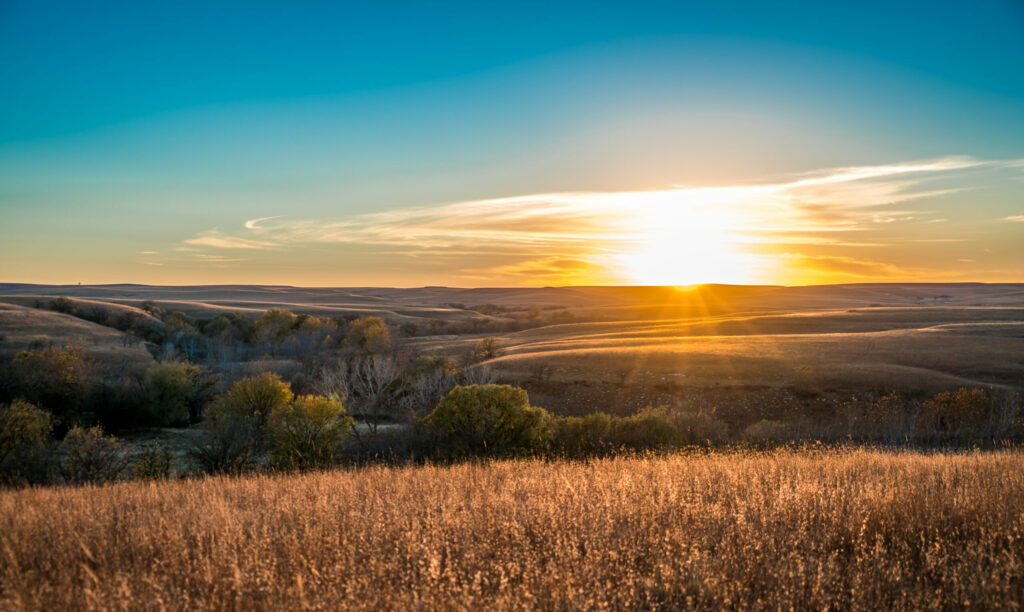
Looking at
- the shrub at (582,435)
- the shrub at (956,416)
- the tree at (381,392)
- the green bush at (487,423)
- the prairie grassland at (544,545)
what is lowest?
the tree at (381,392)

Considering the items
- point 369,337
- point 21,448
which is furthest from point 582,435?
point 369,337

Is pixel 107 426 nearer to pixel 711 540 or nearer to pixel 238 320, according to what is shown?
pixel 711 540

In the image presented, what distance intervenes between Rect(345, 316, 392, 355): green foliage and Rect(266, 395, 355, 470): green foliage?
33969mm

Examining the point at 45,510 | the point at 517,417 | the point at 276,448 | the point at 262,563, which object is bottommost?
the point at 276,448

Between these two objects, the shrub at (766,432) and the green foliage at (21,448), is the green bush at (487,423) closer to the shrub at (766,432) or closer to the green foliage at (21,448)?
the shrub at (766,432)

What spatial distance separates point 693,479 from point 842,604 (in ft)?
10.3

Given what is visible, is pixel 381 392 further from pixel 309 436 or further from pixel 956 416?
pixel 956 416

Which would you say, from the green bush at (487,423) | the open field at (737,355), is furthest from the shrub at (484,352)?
the green bush at (487,423)

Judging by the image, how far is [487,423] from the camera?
57.2ft

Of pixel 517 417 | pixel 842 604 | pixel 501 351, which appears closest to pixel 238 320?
pixel 501 351

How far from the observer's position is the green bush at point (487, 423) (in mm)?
17125

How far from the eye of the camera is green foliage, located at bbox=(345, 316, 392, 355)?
188 ft

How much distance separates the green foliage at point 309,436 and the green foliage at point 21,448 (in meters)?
7.08

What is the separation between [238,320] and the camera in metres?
86.4
